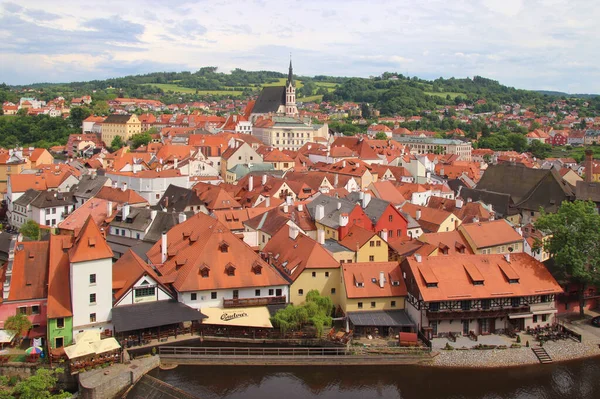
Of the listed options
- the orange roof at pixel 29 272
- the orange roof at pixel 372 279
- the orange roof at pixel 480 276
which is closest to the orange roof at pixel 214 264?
the orange roof at pixel 372 279

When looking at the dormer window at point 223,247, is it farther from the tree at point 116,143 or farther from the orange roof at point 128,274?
the tree at point 116,143

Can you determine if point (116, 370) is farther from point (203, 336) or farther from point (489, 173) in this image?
point (489, 173)

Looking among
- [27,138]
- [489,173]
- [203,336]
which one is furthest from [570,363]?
[27,138]

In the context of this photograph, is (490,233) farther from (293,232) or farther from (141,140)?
(141,140)

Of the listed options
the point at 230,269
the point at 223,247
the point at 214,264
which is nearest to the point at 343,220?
the point at 223,247

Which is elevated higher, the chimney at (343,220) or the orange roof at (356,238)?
the chimney at (343,220)

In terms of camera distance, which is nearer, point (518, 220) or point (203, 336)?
point (203, 336)

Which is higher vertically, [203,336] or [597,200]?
[597,200]

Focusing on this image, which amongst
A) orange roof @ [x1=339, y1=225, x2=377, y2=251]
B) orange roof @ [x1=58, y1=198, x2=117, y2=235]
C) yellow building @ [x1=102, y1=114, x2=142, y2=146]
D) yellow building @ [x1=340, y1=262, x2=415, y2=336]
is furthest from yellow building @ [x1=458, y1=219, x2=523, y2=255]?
yellow building @ [x1=102, y1=114, x2=142, y2=146]
